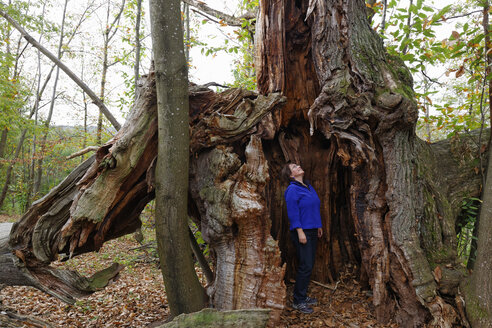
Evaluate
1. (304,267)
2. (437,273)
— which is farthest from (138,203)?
(437,273)

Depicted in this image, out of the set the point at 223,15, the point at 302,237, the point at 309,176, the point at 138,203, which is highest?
the point at 223,15

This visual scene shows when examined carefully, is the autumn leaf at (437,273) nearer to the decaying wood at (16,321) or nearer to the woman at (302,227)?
the woman at (302,227)

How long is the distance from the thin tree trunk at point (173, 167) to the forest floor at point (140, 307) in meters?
1.22

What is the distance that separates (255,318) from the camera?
2703 millimetres

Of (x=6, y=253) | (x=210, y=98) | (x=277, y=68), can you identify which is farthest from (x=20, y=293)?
(x=277, y=68)

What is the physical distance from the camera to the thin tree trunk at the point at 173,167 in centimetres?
297

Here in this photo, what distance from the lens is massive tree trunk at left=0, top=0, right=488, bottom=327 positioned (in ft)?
10.8

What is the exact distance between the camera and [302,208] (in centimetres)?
415

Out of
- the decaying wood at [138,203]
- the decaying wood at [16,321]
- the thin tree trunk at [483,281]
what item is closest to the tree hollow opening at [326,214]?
the decaying wood at [138,203]

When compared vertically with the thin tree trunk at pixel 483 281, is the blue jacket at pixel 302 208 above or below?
above

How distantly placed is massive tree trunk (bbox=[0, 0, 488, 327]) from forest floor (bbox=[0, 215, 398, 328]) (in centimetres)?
32

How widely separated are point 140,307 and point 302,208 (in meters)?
3.11

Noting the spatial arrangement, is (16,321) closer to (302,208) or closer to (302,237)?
(302,237)

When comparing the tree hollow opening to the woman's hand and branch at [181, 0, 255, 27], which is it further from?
branch at [181, 0, 255, 27]
